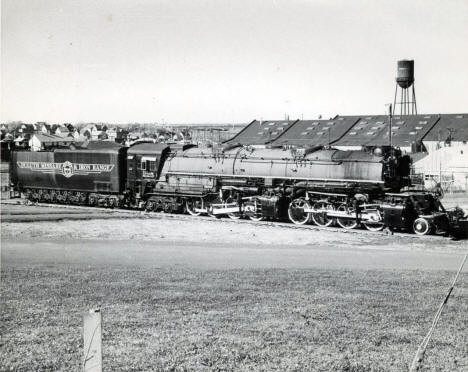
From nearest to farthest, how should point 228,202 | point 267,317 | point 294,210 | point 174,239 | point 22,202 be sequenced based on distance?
point 267,317
point 174,239
point 294,210
point 228,202
point 22,202

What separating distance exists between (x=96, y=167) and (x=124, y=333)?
23.8 m

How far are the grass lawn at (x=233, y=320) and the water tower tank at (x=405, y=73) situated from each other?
57.6m

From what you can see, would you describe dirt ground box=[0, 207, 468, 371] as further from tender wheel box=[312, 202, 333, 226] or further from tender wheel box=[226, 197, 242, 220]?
Result: tender wheel box=[226, 197, 242, 220]

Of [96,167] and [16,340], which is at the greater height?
[96,167]

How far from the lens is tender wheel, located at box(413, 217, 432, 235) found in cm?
2141

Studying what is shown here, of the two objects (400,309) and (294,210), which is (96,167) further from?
(400,309)

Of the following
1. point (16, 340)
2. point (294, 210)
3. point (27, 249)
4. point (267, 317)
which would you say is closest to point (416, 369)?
point (267, 317)

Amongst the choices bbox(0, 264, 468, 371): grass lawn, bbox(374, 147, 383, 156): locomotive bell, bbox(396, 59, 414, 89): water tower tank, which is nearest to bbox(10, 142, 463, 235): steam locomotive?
bbox(374, 147, 383, 156): locomotive bell

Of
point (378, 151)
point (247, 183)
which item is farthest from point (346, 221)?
point (247, 183)

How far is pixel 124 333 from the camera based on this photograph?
8141 mm

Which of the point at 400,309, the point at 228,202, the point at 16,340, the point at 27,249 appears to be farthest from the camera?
the point at 228,202

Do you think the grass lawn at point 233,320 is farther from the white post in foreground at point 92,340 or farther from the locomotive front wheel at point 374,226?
the locomotive front wheel at point 374,226

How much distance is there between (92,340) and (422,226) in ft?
62.4

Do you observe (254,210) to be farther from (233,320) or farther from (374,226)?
(233,320)
